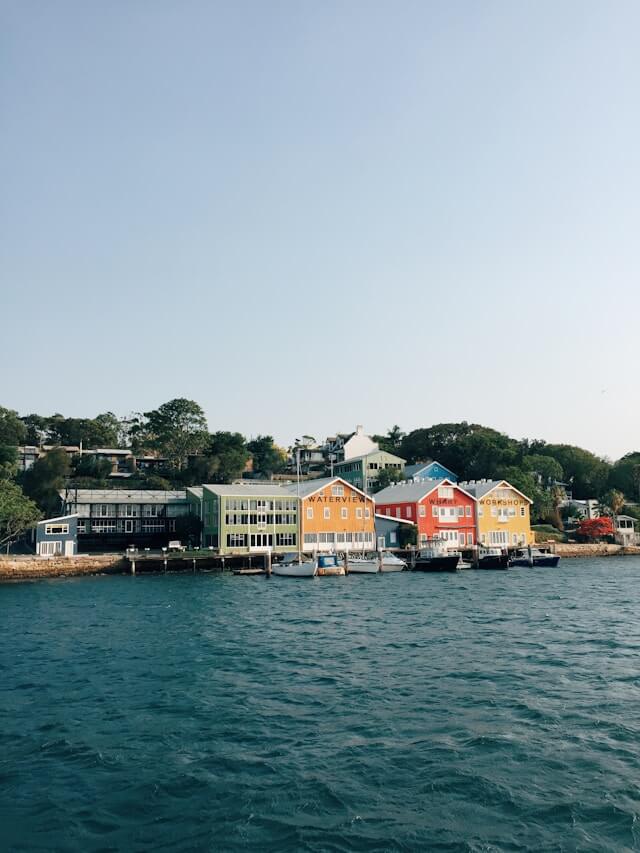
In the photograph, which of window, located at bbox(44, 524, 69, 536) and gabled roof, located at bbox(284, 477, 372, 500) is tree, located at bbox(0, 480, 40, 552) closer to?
window, located at bbox(44, 524, 69, 536)

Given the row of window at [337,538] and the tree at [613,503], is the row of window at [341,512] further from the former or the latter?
the tree at [613,503]

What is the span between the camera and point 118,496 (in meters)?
89.4

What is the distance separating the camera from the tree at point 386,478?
373 ft

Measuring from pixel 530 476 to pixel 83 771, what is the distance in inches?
4112

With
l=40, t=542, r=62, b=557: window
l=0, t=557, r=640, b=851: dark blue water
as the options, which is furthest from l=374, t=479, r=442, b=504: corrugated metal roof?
l=0, t=557, r=640, b=851: dark blue water

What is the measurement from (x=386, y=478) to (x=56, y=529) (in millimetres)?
53495

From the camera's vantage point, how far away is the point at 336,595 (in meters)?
53.7

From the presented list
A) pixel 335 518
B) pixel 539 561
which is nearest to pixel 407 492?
pixel 335 518

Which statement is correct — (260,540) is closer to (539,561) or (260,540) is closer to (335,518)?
(335,518)

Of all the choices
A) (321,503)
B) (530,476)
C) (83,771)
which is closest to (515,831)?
(83,771)

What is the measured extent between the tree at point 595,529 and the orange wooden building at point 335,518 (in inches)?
1403

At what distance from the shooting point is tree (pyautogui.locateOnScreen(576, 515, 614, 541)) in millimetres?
104688

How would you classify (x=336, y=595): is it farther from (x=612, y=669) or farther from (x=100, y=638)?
(x=612, y=669)

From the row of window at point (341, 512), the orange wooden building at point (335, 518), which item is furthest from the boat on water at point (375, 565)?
the row of window at point (341, 512)
